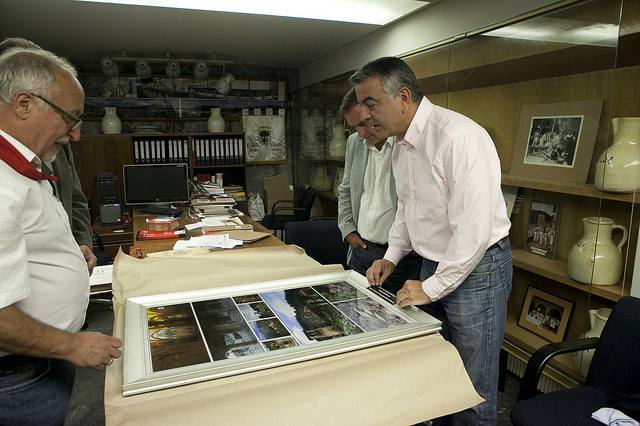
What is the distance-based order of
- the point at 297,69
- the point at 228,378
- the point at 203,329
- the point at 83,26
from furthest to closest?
1. the point at 297,69
2. the point at 83,26
3. the point at 203,329
4. the point at 228,378

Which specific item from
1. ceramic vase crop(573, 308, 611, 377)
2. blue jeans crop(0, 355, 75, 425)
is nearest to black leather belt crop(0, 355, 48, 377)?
blue jeans crop(0, 355, 75, 425)

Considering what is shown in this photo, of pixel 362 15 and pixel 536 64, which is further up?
pixel 362 15

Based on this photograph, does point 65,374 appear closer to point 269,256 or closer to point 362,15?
point 269,256

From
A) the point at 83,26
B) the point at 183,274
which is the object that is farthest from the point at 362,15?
the point at 183,274

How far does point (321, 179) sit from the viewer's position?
510 centimetres

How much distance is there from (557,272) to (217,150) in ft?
12.3

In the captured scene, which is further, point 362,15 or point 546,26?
point 362,15

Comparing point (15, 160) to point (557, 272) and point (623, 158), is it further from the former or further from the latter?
point (557, 272)

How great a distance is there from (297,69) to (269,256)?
188 inches

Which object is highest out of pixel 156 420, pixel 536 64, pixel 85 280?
pixel 536 64

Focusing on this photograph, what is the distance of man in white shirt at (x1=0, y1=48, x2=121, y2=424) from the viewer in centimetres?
83

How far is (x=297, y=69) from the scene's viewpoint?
597 centimetres

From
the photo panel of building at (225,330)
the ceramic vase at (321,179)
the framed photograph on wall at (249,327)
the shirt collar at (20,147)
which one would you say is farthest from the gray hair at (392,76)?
the ceramic vase at (321,179)

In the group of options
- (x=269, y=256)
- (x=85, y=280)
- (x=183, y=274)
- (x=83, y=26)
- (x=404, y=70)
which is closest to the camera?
(x=85, y=280)
